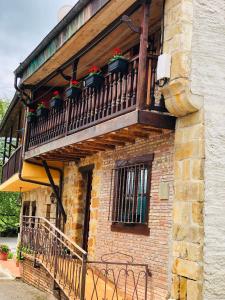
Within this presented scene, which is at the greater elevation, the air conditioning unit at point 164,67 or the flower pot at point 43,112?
the flower pot at point 43,112

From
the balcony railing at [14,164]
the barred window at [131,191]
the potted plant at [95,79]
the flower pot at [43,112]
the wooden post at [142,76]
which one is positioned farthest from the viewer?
the balcony railing at [14,164]

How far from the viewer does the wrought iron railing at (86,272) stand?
24.1 feet

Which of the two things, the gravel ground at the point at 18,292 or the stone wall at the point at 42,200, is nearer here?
the gravel ground at the point at 18,292

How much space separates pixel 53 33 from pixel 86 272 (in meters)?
4.95

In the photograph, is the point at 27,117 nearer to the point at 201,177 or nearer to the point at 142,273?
the point at 142,273

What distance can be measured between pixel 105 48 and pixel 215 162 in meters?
4.57

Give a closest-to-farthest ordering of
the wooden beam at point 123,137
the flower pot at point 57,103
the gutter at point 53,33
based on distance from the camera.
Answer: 1. the wooden beam at point 123,137
2. the gutter at point 53,33
3. the flower pot at point 57,103

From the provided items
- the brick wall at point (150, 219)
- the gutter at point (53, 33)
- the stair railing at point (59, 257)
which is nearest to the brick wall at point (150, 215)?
the brick wall at point (150, 219)

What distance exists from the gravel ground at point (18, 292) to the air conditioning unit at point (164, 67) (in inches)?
243

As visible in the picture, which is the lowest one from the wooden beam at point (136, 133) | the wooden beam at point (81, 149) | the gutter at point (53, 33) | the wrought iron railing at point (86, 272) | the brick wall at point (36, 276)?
the brick wall at point (36, 276)

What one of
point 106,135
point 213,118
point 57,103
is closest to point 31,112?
point 57,103

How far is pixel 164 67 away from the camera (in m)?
6.50

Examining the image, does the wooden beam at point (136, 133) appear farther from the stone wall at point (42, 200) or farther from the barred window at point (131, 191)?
the stone wall at point (42, 200)

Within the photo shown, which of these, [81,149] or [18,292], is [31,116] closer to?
[81,149]
